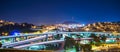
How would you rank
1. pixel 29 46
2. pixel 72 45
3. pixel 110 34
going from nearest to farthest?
pixel 72 45
pixel 29 46
pixel 110 34

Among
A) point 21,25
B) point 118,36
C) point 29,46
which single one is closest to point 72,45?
point 29,46

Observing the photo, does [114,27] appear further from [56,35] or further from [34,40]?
[34,40]

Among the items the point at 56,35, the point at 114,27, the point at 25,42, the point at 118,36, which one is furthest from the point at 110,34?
the point at 25,42

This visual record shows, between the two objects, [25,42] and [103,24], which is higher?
[103,24]

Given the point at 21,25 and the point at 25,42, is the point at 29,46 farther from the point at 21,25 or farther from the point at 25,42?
the point at 21,25

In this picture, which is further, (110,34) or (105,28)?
(105,28)

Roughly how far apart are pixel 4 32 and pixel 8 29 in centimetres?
85

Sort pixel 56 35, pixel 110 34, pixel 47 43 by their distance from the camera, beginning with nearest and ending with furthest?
pixel 47 43 → pixel 56 35 → pixel 110 34

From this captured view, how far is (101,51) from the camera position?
11.1m

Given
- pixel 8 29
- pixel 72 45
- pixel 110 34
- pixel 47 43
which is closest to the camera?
pixel 72 45

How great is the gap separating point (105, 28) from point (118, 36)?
2386mm

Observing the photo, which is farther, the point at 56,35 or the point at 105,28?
the point at 105,28

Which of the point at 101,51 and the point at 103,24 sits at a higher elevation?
the point at 103,24

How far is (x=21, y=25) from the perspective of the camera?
59.0 feet
